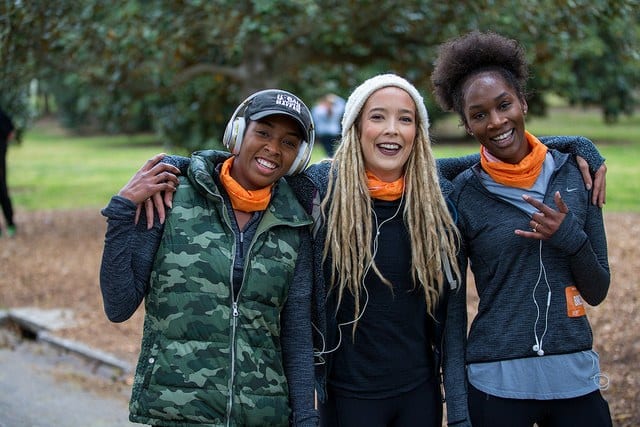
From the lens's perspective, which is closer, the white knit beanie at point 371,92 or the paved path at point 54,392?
the white knit beanie at point 371,92

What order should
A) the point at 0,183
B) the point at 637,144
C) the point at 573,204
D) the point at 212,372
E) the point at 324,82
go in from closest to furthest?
the point at 212,372 < the point at 573,204 < the point at 0,183 < the point at 324,82 < the point at 637,144

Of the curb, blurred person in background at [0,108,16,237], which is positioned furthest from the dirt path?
blurred person in background at [0,108,16,237]

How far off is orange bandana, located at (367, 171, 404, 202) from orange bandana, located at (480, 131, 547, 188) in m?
0.37

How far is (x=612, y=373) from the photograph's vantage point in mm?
5805

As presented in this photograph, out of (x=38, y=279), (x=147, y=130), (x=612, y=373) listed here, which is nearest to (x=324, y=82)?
(x=38, y=279)

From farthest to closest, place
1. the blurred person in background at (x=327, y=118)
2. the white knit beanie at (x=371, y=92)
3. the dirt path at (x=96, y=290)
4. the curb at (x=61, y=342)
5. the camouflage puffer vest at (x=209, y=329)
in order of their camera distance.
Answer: the blurred person in background at (x=327, y=118), the curb at (x=61, y=342), the dirt path at (x=96, y=290), the white knit beanie at (x=371, y=92), the camouflage puffer vest at (x=209, y=329)

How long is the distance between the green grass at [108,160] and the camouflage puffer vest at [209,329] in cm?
386

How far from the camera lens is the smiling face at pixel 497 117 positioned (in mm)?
3291

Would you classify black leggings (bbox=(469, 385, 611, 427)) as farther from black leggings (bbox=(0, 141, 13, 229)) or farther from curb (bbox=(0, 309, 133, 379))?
black leggings (bbox=(0, 141, 13, 229))

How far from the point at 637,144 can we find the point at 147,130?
25.9 metres

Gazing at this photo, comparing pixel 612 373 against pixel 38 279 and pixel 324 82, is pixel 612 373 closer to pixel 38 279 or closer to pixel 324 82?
pixel 38 279

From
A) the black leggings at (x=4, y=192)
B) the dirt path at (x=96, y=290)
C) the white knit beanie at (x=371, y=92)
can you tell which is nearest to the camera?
the white knit beanie at (x=371, y=92)

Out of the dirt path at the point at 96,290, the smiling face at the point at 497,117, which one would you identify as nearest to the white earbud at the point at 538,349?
the smiling face at the point at 497,117

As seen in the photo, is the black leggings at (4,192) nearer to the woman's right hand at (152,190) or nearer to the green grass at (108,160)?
the green grass at (108,160)
